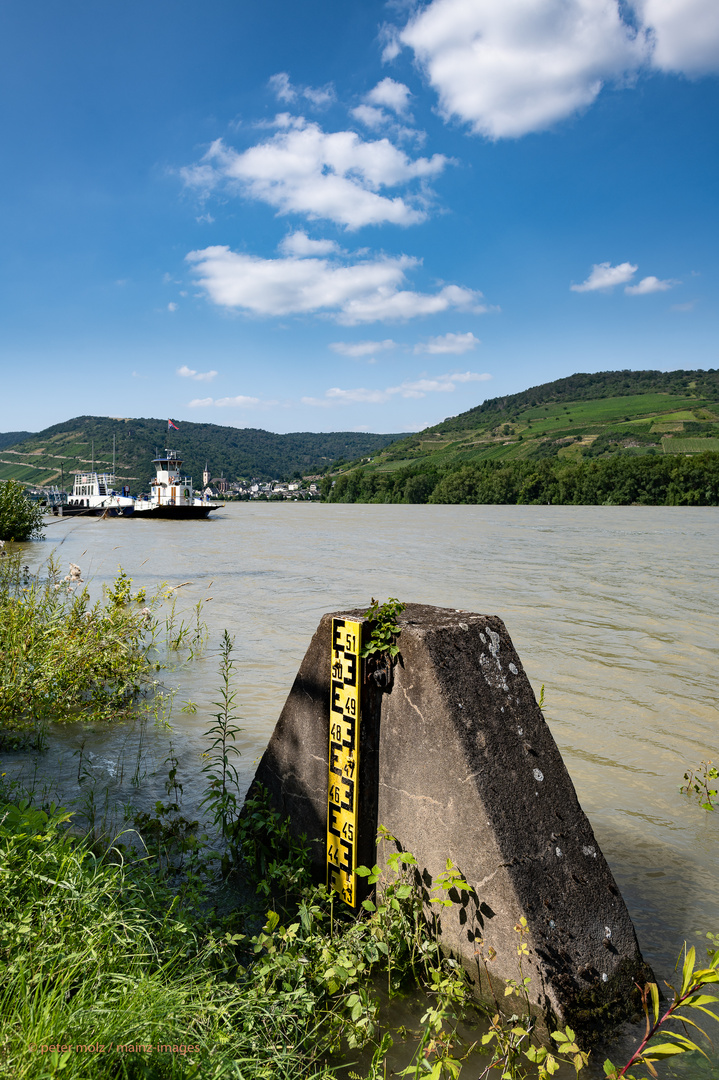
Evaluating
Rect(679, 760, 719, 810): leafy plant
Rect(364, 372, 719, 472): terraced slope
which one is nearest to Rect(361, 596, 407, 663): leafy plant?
Rect(679, 760, 719, 810): leafy plant

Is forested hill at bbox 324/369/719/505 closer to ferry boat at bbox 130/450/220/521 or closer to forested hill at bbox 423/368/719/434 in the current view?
forested hill at bbox 423/368/719/434

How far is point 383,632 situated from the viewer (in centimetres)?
292

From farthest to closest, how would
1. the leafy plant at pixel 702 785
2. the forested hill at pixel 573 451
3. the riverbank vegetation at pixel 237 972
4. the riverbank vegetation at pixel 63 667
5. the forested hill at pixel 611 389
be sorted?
the forested hill at pixel 611 389, the forested hill at pixel 573 451, the riverbank vegetation at pixel 63 667, the leafy plant at pixel 702 785, the riverbank vegetation at pixel 237 972

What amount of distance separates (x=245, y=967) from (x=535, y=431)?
5985 inches

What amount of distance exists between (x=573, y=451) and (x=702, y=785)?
122 metres

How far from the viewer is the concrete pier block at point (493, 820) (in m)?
2.56

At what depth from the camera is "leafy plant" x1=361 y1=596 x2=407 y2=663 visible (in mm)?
2902

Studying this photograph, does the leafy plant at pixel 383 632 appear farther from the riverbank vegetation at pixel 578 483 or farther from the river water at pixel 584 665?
the riverbank vegetation at pixel 578 483

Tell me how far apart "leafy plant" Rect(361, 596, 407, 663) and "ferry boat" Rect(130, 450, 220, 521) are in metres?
64.9

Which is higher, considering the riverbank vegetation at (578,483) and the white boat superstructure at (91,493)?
the riverbank vegetation at (578,483)

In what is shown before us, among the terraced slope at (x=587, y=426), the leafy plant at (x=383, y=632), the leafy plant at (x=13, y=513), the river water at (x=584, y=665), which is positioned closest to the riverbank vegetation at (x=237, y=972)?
the leafy plant at (x=383, y=632)

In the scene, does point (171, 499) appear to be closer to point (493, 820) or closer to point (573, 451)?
point (493, 820)

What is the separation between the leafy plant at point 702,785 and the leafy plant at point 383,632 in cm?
323

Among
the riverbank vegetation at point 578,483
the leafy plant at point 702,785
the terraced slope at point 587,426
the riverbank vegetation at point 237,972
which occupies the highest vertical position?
the terraced slope at point 587,426
